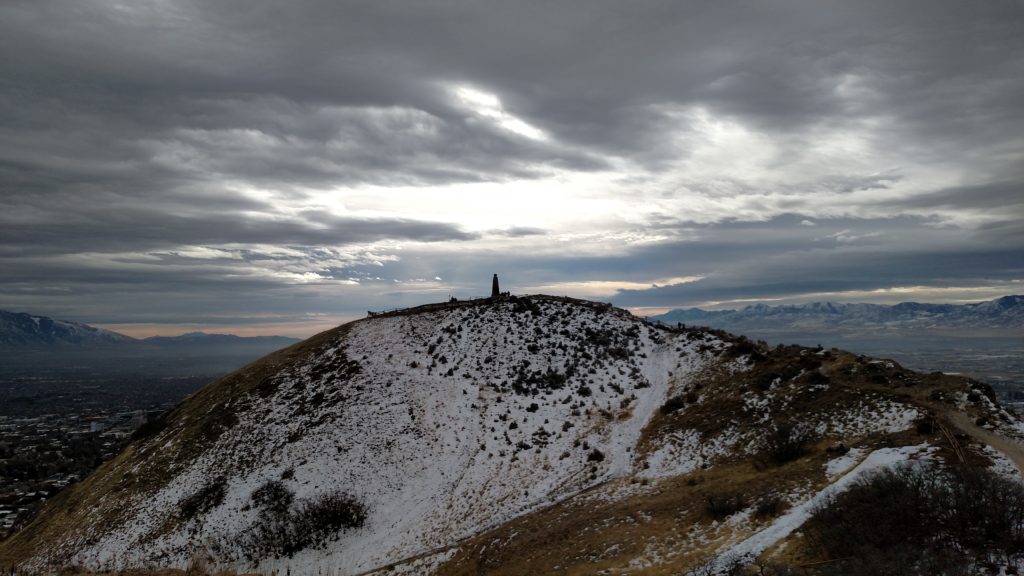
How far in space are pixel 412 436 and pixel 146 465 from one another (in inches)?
745

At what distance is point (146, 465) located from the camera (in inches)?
1395

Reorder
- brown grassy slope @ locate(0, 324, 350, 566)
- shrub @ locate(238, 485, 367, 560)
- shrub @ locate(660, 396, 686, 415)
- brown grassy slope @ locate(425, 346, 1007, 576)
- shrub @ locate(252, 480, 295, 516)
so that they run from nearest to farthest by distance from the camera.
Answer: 1. brown grassy slope @ locate(425, 346, 1007, 576)
2. shrub @ locate(238, 485, 367, 560)
3. shrub @ locate(252, 480, 295, 516)
4. brown grassy slope @ locate(0, 324, 350, 566)
5. shrub @ locate(660, 396, 686, 415)

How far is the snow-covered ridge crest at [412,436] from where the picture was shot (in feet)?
93.6

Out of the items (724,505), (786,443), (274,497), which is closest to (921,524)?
(724,505)

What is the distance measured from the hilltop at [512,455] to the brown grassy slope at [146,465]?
0.69ft

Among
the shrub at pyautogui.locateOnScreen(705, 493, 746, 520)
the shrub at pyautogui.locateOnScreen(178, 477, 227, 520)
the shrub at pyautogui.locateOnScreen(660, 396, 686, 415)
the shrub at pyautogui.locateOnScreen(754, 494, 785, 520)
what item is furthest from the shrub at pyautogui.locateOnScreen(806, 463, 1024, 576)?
the shrub at pyautogui.locateOnScreen(178, 477, 227, 520)

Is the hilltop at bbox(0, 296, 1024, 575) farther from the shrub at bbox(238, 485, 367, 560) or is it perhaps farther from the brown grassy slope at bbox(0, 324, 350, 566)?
the brown grassy slope at bbox(0, 324, 350, 566)

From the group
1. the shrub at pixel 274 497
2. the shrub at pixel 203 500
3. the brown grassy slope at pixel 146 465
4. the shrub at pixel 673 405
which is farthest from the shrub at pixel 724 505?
the brown grassy slope at pixel 146 465

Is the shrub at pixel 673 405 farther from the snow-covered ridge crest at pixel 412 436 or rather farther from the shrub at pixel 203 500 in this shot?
the shrub at pixel 203 500

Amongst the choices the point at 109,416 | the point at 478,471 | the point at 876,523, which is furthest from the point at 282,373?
the point at 109,416

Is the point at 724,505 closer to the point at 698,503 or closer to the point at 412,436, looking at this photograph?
the point at 698,503

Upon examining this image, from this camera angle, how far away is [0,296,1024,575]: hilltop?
2022 centimetres

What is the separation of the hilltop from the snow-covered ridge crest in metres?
0.15

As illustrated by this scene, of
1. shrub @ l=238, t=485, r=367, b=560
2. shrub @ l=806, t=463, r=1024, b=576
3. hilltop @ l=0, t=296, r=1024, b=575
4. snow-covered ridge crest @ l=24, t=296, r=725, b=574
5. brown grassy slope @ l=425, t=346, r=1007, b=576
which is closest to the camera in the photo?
shrub @ l=806, t=463, r=1024, b=576
